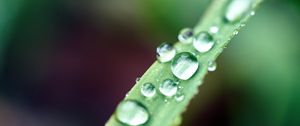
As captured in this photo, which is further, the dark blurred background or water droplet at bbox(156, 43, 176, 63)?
the dark blurred background

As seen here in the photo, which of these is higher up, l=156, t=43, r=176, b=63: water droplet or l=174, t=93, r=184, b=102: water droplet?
l=156, t=43, r=176, b=63: water droplet

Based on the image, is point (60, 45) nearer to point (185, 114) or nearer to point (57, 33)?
point (57, 33)

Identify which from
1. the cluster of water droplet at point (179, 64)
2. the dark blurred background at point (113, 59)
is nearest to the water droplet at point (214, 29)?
the cluster of water droplet at point (179, 64)

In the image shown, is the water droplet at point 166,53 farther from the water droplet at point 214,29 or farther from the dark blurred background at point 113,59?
the dark blurred background at point 113,59

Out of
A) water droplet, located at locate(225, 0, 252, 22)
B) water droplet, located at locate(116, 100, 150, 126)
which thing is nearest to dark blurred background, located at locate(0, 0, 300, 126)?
water droplet, located at locate(225, 0, 252, 22)

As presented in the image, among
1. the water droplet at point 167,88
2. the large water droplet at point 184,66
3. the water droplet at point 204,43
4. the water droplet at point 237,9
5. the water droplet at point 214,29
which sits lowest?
the water droplet at point 167,88

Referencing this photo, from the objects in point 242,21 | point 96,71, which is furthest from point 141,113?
point 96,71

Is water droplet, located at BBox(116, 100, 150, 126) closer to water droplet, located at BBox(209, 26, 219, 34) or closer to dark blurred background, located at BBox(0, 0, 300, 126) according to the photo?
water droplet, located at BBox(209, 26, 219, 34)
